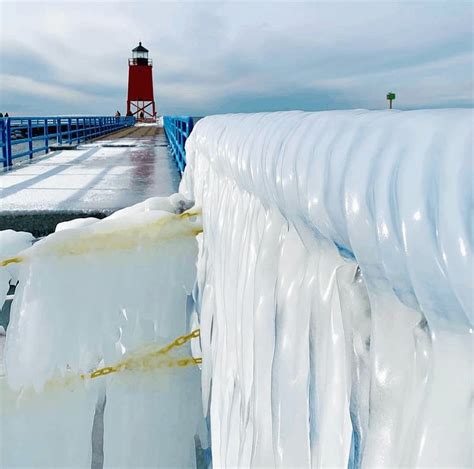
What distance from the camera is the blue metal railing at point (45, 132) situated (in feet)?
31.6

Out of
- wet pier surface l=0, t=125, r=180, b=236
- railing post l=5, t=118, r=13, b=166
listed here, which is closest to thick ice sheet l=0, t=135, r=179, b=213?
wet pier surface l=0, t=125, r=180, b=236

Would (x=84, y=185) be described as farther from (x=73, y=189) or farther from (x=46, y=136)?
(x=46, y=136)

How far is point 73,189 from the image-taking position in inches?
230

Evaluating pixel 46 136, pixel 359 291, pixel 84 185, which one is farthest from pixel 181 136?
pixel 46 136

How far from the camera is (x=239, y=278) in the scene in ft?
3.77

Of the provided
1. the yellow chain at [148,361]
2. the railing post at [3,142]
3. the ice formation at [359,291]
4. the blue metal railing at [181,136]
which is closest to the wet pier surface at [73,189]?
the blue metal railing at [181,136]

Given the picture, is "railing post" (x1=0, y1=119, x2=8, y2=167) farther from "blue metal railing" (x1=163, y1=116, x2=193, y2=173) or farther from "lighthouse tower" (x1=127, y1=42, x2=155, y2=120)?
"lighthouse tower" (x1=127, y1=42, x2=155, y2=120)

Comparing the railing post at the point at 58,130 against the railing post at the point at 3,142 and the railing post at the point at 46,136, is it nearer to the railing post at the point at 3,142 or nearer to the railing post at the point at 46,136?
the railing post at the point at 46,136

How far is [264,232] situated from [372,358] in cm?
42

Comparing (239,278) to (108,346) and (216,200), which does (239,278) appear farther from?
(108,346)

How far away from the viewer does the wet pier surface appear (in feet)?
14.1

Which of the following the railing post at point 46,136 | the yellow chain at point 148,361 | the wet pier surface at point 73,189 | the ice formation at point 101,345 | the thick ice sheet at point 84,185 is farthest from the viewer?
the railing post at point 46,136

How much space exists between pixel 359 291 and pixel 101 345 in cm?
131

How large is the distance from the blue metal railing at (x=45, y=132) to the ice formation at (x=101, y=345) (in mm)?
8148
